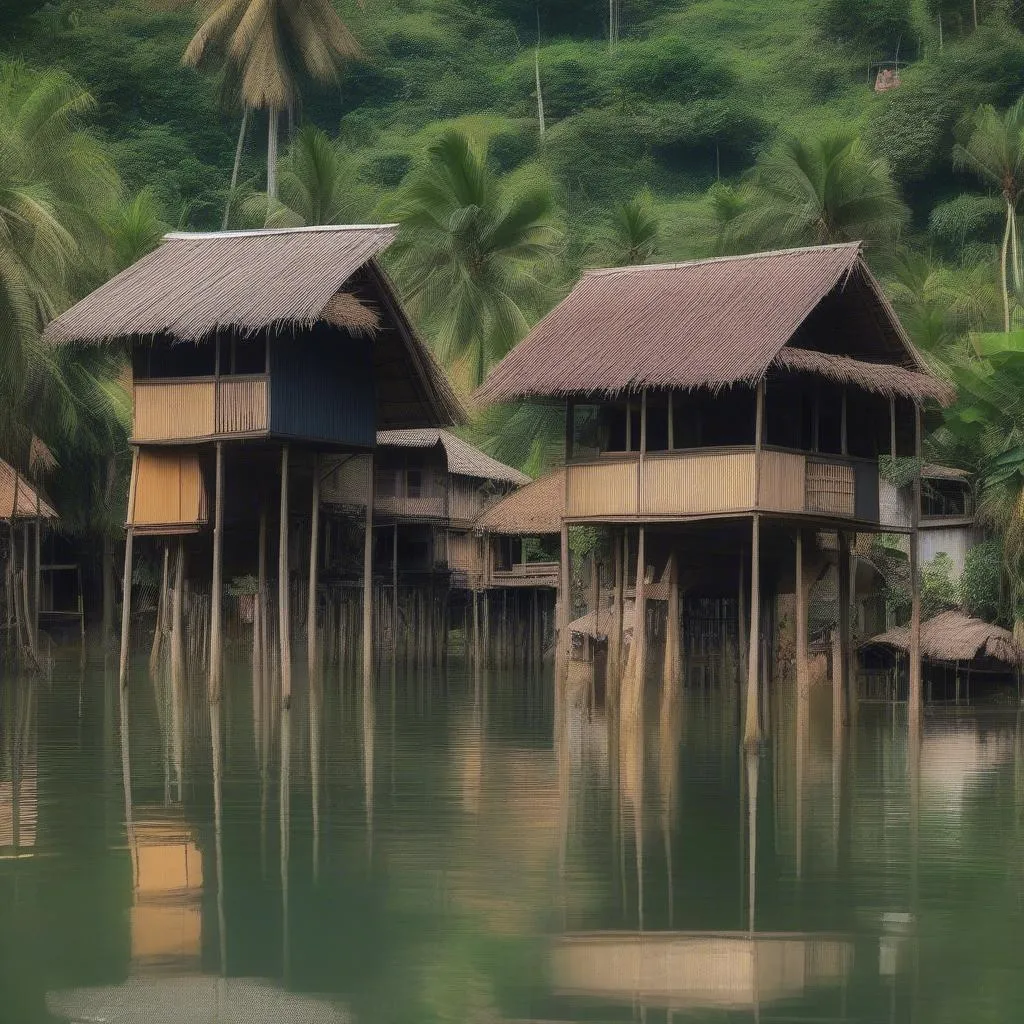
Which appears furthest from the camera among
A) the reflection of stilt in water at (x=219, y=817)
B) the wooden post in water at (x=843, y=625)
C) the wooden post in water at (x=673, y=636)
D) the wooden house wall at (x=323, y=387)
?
the wooden house wall at (x=323, y=387)

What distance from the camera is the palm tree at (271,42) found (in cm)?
5703

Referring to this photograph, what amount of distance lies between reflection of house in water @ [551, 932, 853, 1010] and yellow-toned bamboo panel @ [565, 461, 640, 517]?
15.3 m

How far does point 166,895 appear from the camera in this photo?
40.9ft

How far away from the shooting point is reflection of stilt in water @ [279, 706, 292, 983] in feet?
36.0

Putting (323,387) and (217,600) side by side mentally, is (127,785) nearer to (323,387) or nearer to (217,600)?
(217,600)

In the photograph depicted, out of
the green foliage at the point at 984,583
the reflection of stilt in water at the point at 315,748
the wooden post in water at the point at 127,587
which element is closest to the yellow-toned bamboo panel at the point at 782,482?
the reflection of stilt in water at the point at 315,748

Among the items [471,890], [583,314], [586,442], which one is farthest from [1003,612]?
[471,890]

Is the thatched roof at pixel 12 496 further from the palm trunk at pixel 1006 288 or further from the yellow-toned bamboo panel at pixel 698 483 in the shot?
the palm trunk at pixel 1006 288

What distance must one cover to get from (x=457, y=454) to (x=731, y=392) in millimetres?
19418

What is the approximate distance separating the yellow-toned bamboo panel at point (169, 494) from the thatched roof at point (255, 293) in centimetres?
191

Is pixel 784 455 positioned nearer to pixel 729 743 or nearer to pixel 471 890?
A: pixel 729 743

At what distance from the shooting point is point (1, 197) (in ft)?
106

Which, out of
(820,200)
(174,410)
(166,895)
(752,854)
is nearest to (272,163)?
(820,200)

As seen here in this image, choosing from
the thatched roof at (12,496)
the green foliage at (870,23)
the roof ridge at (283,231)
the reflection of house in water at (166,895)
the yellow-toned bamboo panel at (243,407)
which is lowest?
the reflection of house in water at (166,895)
